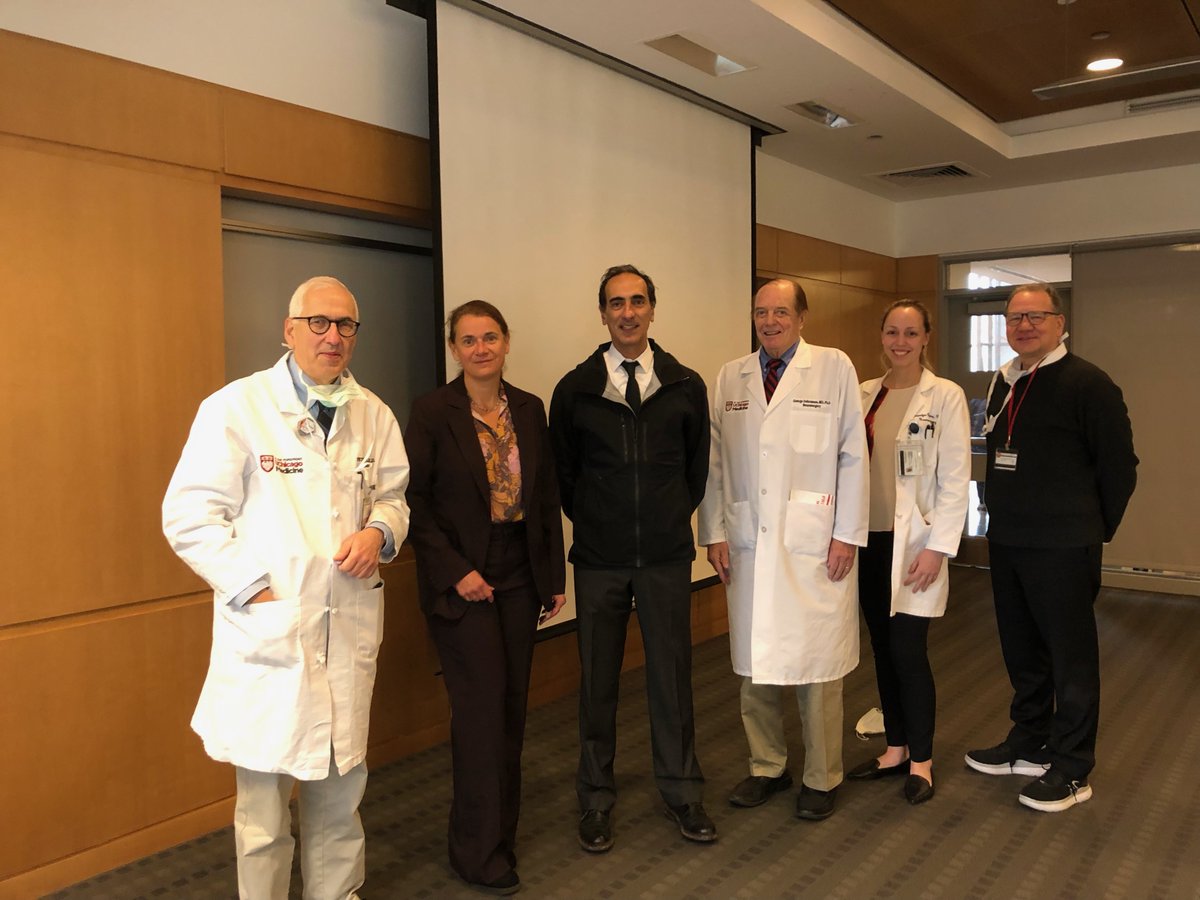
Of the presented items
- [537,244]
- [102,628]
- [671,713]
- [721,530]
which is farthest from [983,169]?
[102,628]

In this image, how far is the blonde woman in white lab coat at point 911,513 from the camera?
299 centimetres

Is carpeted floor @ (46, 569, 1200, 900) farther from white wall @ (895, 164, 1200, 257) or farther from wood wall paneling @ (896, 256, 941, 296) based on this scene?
wood wall paneling @ (896, 256, 941, 296)

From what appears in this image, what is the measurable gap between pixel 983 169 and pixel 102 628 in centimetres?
628

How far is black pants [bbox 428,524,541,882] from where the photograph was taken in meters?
2.53

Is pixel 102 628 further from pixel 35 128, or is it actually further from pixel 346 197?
pixel 346 197

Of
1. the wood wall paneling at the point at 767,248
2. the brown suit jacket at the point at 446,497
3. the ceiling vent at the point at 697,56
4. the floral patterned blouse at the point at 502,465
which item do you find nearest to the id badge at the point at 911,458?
the floral patterned blouse at the point at 502,465

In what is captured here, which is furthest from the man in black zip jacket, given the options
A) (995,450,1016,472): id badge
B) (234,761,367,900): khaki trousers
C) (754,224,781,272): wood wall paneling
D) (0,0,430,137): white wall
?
(754,224,781,272): wood wall paneling

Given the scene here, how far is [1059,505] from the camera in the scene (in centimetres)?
302

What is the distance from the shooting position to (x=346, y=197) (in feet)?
11.0

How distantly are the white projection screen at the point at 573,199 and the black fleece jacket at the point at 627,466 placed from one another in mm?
832

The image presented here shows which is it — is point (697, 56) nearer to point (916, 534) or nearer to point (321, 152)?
point (321, 152)

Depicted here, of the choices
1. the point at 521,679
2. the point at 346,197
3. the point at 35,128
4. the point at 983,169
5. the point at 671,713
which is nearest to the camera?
the point at 35,128

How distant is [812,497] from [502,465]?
3.24 ft

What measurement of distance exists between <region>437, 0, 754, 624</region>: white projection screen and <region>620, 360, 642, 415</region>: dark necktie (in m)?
0.91
